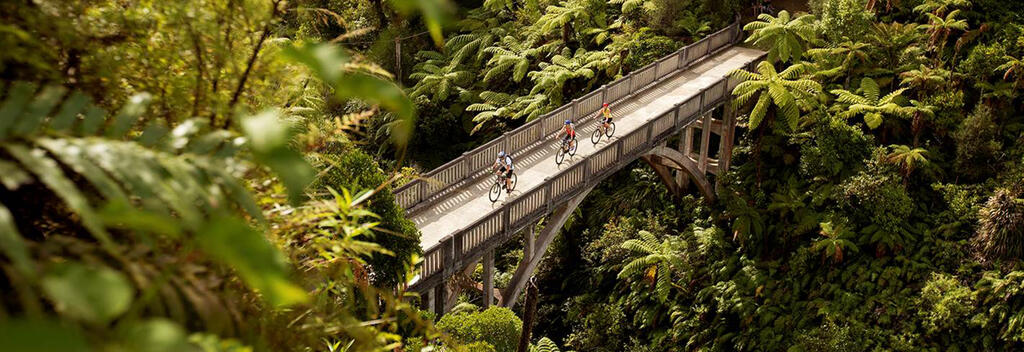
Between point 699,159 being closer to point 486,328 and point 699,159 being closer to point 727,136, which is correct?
point 727,136

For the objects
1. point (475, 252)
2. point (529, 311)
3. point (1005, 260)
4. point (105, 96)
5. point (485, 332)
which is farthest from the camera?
point (1005, 260)

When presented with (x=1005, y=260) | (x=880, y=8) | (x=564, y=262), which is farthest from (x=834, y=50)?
(x=564, y=262)

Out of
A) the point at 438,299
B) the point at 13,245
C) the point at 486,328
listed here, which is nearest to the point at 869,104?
the point at 486,328

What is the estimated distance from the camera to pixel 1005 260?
53.4ft

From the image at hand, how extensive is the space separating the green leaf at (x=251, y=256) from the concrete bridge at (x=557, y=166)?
38.3 feet

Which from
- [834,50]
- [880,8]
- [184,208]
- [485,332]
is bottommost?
[485,332]

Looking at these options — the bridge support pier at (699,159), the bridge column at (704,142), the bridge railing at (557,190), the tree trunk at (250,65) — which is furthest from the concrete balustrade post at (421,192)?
the tree trunk at (250,65)

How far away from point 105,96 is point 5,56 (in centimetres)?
47

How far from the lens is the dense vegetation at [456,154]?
1636 millimetres

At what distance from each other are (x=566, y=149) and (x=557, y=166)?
43cm

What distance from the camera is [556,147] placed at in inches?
725

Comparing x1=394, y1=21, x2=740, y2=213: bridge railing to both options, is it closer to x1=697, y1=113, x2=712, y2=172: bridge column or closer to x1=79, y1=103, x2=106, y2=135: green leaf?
x1=697, y1=113, x2=712, y2=172: bridge column

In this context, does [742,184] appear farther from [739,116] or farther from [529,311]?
[529,311]

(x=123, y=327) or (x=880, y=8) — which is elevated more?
(x=880, y=8)
